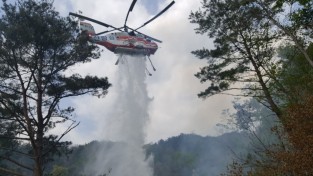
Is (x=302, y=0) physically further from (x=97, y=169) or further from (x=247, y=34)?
(x=97, y=169)

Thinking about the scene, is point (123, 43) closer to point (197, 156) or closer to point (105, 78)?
point (105, 78)

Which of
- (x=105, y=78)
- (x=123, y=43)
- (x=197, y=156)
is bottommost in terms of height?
(x=105, y=78)

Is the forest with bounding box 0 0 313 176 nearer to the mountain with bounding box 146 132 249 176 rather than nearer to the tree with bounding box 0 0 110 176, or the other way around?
the tree with bounding box 0 0 110 176

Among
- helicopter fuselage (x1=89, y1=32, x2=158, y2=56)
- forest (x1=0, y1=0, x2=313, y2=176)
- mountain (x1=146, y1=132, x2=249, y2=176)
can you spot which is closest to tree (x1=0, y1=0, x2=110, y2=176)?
forest (x1=0, y1=0, x2=313, y2=176)

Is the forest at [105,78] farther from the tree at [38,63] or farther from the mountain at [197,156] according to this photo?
the mountain at [197,156]

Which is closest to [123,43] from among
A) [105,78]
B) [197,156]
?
[105,78]

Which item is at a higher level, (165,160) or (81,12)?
(165,160)

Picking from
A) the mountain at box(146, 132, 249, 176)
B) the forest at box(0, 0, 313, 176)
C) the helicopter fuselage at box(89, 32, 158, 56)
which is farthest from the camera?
the mountain at box(146, 132, 249, 176)

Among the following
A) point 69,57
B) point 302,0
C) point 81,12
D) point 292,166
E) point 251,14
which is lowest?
point 292,166

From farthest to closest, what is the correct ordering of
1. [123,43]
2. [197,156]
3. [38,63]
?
[197,156]
[123,43]
[38,63]

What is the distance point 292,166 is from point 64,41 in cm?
926

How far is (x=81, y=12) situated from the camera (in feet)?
49.8

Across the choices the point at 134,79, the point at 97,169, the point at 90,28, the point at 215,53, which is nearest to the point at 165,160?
the point at 97,169

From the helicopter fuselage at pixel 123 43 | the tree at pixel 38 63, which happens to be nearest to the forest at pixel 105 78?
the tree at pixel 38 63
